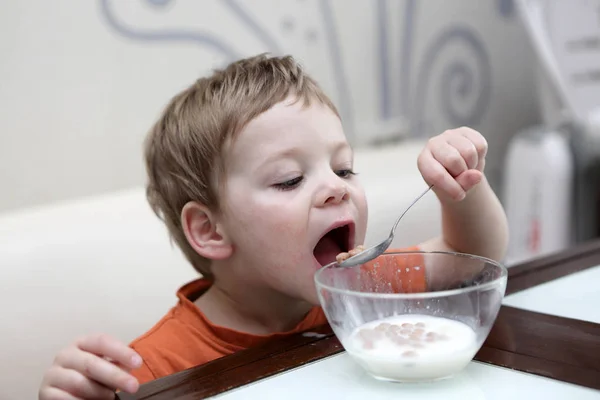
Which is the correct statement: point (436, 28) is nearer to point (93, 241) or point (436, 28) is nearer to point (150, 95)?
point (150, 95)

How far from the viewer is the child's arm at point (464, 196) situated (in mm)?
716

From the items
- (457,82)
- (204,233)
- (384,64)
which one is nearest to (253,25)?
(384,64)

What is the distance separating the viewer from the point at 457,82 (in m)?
2.36

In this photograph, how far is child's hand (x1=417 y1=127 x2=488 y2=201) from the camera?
2.33ft

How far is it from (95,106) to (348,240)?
38.1 inches

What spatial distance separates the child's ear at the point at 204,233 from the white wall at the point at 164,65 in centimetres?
67

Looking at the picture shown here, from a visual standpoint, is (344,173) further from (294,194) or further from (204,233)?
(204,233)

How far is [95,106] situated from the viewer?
5.25ft

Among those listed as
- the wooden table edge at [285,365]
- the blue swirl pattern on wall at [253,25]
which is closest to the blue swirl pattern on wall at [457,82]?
the blue swirl pattern on wall at [253,25]

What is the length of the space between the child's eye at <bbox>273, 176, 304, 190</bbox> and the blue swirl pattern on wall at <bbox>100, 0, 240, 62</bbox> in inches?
36.9

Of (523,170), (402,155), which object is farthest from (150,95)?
(523,170)

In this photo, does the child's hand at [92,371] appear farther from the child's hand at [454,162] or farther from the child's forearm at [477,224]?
the child's forearm at [477,224]

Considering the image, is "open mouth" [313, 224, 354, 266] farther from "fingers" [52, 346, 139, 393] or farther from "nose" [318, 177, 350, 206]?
"fingers" [52, 346, 139, 393]

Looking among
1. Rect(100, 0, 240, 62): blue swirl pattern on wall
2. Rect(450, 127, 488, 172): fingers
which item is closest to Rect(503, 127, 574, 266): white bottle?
Rect(100, 0, 240, 62): blue swirl pattern on wall
